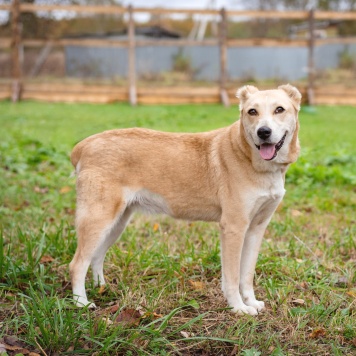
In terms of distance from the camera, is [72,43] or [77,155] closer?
[77,155]

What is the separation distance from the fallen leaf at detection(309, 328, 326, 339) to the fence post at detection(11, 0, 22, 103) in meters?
15.0

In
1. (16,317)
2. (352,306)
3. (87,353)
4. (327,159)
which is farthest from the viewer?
(327,159)

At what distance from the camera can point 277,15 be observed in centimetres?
1647

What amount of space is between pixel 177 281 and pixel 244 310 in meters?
0.56

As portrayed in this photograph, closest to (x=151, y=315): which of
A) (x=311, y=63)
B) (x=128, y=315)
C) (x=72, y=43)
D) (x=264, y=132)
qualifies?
(x=128, y=315)

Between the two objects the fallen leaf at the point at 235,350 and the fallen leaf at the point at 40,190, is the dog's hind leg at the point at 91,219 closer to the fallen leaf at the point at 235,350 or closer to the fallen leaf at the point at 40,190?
the fallen leaf at the point at 235,350

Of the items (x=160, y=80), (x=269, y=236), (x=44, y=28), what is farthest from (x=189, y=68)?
(x=269, y=236)

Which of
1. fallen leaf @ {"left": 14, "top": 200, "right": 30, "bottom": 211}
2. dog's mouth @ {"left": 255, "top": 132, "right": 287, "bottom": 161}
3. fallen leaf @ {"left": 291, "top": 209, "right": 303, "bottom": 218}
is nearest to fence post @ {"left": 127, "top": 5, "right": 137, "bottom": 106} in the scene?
fallen leaf @ {"left": 14, "top": 200, "right": 30, "bottom": 211}

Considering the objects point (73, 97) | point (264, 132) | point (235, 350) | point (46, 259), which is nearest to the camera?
point (235, 350)

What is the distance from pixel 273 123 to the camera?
3.33 meters

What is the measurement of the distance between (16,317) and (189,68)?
49.1 ft

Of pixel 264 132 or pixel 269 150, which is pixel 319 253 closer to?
pixel 269 150

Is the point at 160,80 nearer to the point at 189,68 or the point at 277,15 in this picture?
the point at 189,68

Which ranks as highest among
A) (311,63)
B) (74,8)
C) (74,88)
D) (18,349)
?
(74,8)
